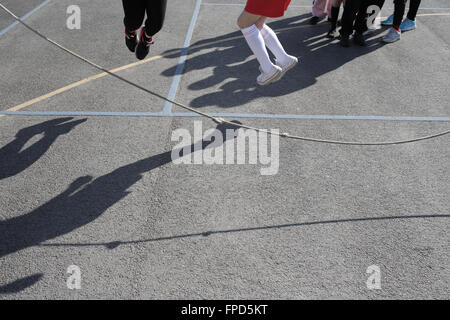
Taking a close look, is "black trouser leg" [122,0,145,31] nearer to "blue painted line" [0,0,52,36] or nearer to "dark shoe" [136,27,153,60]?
"dark shoe" [136,27,153,60]

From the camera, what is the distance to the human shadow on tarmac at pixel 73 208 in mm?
3410

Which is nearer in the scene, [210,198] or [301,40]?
[210,198]

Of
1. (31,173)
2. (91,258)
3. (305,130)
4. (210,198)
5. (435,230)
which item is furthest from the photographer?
(305,130)

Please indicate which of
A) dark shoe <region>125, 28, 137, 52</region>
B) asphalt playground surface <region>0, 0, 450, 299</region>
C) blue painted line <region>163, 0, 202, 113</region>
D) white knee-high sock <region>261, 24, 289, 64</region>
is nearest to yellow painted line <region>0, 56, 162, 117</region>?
asphalt playground surface <region>0, 0, 450, 299</region>

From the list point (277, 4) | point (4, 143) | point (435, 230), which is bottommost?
point (4, 143)

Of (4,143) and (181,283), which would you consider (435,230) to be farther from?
(4,143)

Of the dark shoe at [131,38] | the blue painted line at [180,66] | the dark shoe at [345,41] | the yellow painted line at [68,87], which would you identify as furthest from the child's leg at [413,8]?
the dark shoe at [131,38]

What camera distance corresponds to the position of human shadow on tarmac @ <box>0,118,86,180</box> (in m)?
4.25

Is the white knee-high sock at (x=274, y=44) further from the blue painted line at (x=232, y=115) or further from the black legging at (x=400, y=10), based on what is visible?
the black legging at (x=400, y=10)

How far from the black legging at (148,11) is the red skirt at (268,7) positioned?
118 cm

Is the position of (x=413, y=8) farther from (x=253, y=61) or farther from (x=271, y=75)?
(x=271, y=75)

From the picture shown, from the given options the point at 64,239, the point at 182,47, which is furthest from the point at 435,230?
the point at 182,47

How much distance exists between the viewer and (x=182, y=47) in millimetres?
7145

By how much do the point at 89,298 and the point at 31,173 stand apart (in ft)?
6.24
